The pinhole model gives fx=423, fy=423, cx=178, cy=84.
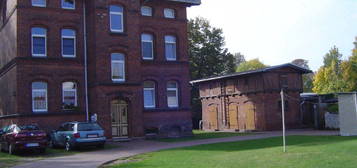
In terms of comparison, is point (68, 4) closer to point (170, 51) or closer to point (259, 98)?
point (170, 51)

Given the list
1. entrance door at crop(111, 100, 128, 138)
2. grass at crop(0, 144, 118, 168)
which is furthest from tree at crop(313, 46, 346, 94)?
grass at crop(0, 144, 118, 168)

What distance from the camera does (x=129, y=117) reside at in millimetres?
29516

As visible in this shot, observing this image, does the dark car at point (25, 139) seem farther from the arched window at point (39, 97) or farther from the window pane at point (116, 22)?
the window pane at point (116, 22)

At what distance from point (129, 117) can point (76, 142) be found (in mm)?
6973

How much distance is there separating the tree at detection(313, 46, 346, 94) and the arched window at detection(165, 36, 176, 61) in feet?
126

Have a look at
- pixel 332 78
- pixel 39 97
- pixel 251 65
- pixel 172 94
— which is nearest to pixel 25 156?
pixel 39 97

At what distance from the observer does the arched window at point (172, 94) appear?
3312 centimetres

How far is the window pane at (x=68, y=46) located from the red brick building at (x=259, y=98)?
16.8 meters

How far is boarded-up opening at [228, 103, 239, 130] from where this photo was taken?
4169 centimetres

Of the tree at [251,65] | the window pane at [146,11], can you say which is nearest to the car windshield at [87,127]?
the window pane at [146,11]

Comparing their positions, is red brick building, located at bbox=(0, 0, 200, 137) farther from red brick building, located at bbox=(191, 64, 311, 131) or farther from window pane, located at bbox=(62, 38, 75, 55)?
red brick building, located at bbox=(191, 64, 311, 131)

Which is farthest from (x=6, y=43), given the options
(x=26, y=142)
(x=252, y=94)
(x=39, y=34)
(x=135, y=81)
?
(x=252, y=94)

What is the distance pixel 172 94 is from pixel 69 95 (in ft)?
26.7

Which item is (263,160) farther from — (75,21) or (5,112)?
(5,112)
